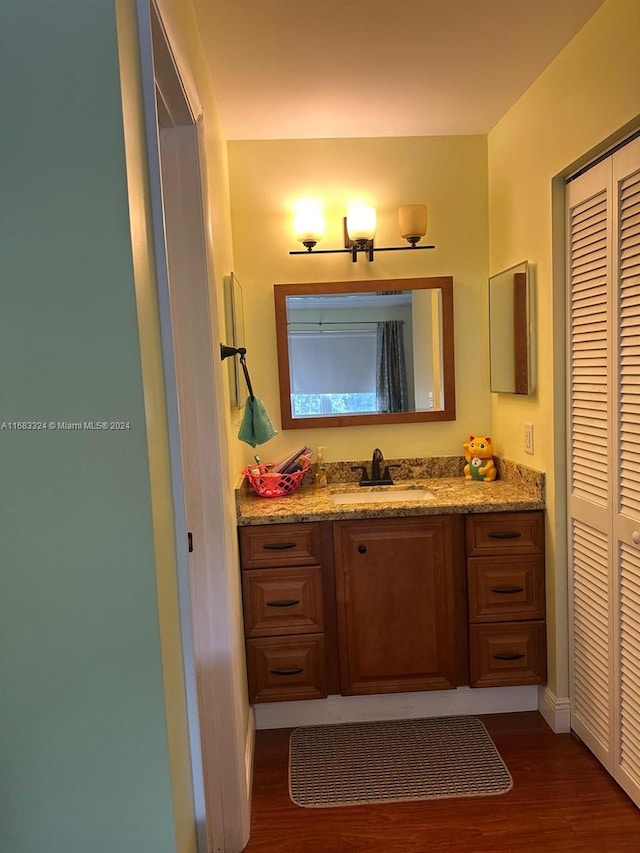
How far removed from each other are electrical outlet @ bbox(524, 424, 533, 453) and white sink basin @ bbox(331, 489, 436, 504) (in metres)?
0.46

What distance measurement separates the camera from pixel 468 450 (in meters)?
2.78

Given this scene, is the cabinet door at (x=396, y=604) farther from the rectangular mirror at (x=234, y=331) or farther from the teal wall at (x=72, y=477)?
the teal wall at (x=72, y=477)

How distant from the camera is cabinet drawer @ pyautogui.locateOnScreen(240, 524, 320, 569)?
2.28 m

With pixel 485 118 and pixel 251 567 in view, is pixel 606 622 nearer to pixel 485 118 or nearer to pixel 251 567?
pixel 251 567

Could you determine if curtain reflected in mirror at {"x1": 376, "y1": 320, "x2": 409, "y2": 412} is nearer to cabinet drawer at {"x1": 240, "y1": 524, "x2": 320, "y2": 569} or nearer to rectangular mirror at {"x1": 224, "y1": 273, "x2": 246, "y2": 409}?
rectangular mirror at {"x1": 224, "y1": 273, "x2": 246, "y2": 409}

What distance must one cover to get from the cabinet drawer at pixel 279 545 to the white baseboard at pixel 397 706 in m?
0.63

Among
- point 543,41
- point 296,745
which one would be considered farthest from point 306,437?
point 543,41

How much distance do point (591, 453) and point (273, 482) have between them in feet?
4.25

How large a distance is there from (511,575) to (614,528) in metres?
0.57

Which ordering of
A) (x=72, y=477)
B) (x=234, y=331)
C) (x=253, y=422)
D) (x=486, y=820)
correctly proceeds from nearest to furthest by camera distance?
1. (x=72, y=477)
2. (x=486, y=820)
3. (x=253, y=422)
4. (x=234, y=331)

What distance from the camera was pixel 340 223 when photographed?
2.75m

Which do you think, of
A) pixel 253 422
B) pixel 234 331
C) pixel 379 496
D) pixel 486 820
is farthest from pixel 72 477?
pixel 379 496

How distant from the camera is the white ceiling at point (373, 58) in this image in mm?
1724

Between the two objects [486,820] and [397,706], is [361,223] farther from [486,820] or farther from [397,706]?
[486,820]
